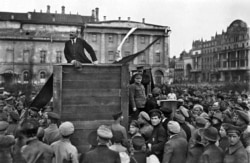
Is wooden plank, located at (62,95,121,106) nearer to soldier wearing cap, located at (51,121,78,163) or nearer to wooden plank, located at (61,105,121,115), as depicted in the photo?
wooden plank, located at (61,105,121,115)

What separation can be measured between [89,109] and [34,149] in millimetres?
1962

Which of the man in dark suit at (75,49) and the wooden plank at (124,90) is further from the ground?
the man in dark suit at (75,49)

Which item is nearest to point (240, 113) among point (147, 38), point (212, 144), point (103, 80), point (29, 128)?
point (212, 144)

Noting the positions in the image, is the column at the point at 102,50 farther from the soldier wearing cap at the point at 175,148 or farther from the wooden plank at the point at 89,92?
the soldier wearing cap at the point at 175,148

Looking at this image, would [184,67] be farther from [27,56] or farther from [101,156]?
[101,156]

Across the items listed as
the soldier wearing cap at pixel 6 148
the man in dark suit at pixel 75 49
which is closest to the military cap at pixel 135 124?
the man in dark suit at pixel 75 49

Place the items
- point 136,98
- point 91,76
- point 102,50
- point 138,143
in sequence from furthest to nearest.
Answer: point 102,50, point 136,98, point 91,76, point 138,143

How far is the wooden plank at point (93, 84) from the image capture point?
6.25 meters

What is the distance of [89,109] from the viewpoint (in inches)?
249

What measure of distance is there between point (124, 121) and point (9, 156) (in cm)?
259

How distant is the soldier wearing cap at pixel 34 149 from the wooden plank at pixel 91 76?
1783 millimetres

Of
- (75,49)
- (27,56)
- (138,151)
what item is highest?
(27,56)

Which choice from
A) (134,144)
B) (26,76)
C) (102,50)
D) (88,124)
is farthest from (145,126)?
(26,76)

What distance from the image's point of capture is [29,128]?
15.0 ft
